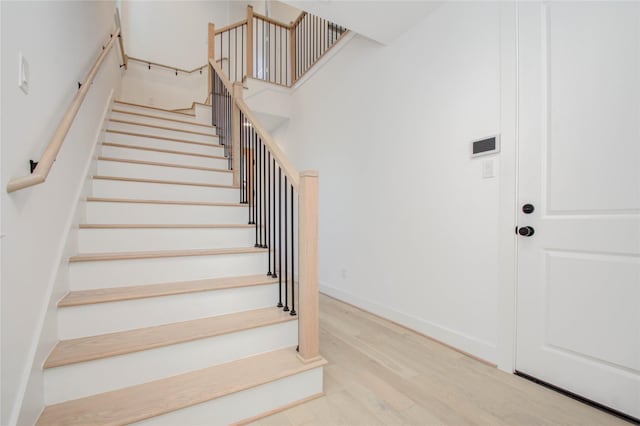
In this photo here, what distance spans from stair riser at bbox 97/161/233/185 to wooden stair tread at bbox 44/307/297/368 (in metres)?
1.60

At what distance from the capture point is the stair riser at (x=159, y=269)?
5.70 ft

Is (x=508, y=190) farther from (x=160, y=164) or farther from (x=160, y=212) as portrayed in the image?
(x=160, y=164)

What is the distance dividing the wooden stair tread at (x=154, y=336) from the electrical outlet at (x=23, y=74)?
111 cm

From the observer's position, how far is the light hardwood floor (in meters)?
1.43

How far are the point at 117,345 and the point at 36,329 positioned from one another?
0.32m

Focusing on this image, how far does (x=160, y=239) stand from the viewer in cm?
212

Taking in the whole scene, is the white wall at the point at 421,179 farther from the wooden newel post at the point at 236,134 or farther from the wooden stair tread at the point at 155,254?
the wooden stair tread at the point at 155,254

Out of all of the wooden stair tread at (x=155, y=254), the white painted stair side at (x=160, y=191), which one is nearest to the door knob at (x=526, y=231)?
the wooden stair tread at (x=155, y=254)

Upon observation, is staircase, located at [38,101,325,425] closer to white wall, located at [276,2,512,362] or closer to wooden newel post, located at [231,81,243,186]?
wooden newel post, located at [231,81,243,186]

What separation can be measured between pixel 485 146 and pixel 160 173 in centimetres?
272

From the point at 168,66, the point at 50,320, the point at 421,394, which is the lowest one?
the point at 421,394

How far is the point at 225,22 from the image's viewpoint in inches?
257

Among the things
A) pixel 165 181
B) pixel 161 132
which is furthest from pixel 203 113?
pixel 165 181

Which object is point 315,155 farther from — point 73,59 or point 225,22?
point 225,22
